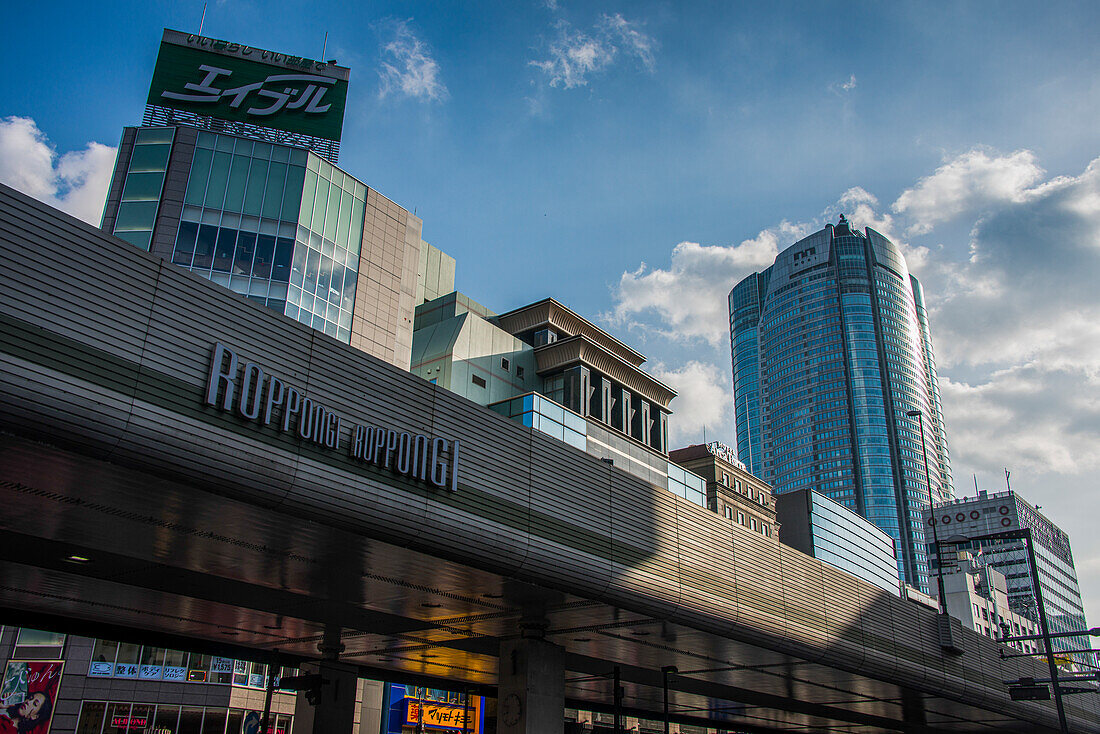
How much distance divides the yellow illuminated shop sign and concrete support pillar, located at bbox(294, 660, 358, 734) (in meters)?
28.7

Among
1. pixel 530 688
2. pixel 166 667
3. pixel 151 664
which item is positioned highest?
pixel 151 664

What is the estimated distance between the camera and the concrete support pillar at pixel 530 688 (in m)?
24.5

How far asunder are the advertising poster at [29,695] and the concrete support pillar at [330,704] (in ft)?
65.4

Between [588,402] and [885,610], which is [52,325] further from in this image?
[588,402]

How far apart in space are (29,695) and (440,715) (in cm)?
2709

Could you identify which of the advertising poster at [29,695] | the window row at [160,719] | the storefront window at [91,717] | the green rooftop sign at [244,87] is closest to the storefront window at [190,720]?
the window row at [160,719]

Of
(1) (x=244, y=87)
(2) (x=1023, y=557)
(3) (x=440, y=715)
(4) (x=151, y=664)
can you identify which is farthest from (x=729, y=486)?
(2) (x=1023, y=557)

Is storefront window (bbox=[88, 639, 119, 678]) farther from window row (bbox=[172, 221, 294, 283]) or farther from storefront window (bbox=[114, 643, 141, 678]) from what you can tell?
window row (bbox=[172, 221, 294, 283])

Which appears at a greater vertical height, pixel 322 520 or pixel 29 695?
pixel 322 520

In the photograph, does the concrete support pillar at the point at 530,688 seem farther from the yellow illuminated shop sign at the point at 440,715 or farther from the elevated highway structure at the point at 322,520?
the yellow illuminated shop sign at the point at 440,715

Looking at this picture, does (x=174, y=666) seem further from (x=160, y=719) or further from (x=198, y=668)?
(x=160, y=719)

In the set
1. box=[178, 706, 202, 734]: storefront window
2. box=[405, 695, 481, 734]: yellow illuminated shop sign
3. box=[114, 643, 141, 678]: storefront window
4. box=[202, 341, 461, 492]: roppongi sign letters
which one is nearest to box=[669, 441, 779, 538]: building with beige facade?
box=[405, 695, 481, 734]: yellow illuminated shop sign

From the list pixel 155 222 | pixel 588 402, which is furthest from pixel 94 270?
pixel 588 402

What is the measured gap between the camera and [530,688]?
25375 millimetres
